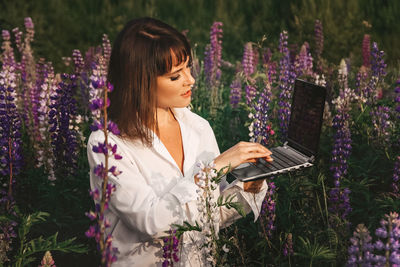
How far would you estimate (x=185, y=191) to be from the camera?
7.57 feet

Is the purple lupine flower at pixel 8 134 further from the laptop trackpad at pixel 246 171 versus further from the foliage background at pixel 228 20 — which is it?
the foliage background at pixel 228 20

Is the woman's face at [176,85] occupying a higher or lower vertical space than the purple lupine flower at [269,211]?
higher

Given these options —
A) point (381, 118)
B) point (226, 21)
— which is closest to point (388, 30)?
point (226, 21)

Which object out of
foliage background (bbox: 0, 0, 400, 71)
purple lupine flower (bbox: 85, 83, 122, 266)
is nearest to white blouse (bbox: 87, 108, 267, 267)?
purple lupine flower (bbox: 85, 83, 122, 266)

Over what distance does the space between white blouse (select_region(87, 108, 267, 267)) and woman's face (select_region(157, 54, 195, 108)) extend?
0.71ft

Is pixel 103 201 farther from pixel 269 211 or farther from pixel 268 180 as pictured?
pixel 268 180

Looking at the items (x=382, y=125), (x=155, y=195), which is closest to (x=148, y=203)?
(x=155, y=195)

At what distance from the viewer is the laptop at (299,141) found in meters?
2.44

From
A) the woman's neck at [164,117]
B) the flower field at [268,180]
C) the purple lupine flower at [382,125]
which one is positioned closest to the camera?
the woman's neck at [164,117]

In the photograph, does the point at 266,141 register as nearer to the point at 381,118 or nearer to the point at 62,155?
the point at 381,118

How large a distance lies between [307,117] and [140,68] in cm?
89

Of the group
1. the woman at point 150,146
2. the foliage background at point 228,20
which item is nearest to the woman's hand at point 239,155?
the woman at point 150,146

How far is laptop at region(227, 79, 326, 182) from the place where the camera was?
8.02 feet

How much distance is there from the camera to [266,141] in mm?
3070
